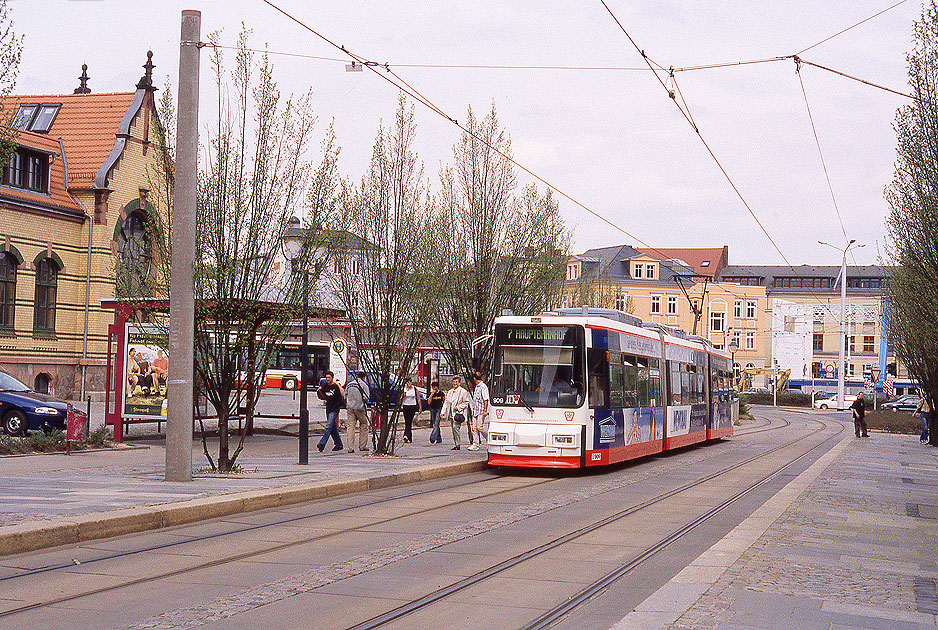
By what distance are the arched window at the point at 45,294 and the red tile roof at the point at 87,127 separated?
10.7ft

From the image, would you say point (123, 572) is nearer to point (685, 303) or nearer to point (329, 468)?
point (329, 468)

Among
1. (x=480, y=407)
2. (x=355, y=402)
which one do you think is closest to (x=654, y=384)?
(x=480, y=407)

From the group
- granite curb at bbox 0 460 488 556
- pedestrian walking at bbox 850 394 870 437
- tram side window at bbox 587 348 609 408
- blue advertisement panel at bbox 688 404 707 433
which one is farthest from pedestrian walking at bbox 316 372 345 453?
pedestrian walking at bbox 850 394 870 437

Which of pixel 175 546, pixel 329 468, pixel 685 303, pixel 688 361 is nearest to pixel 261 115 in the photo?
pixel 329 468

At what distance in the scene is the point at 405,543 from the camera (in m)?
11.0

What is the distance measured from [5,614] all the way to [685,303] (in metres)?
88.6

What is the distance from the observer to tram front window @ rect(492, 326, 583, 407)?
2034cm

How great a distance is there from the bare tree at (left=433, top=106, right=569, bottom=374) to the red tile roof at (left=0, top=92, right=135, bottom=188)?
17.4m

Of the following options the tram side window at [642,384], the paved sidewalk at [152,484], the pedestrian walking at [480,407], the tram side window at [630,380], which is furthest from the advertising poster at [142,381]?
the tram side window at [642,384]

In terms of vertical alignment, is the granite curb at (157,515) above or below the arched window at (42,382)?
below

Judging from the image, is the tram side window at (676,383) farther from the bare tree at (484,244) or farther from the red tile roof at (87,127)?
the red tile roof at (87,127)

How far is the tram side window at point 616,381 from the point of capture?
21375 mm

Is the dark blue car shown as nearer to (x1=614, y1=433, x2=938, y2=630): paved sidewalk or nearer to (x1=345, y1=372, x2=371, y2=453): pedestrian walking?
(x1=345, y1=372, x2=371, y2=453): pedestrian walking

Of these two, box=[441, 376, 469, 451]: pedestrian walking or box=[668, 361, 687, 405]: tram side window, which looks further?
box=[668, 361, 687, 405]: tram side window
